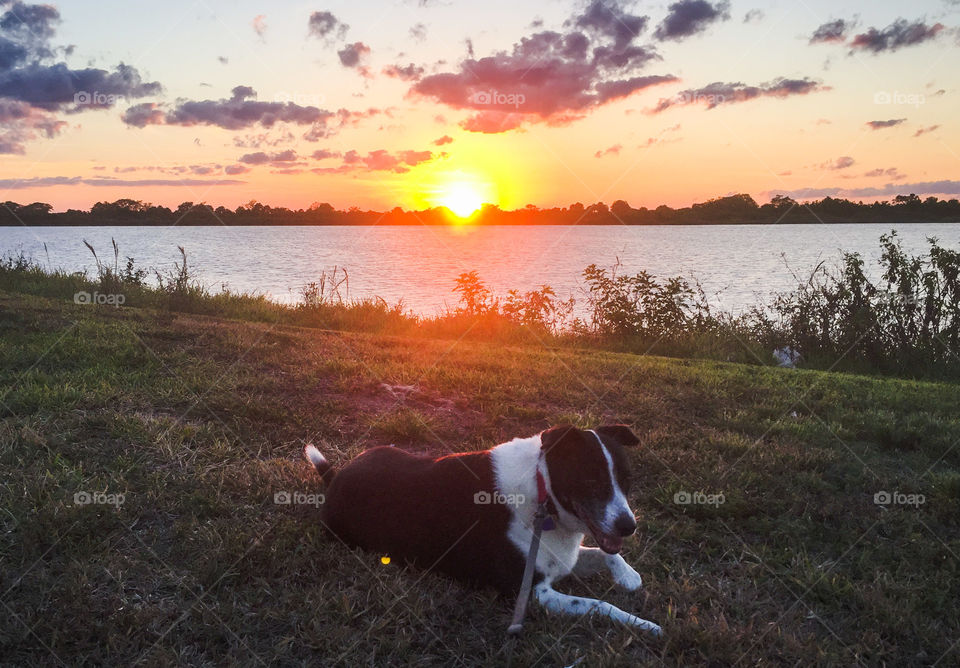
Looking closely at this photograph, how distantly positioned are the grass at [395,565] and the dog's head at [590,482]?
58cm

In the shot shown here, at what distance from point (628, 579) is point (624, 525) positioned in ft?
2.50

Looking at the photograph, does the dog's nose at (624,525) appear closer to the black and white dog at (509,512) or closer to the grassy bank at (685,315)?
the black and white dog at (509,512)

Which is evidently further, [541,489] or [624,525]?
[541,489]

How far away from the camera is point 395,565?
3973mm

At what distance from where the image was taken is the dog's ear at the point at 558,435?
11.7 feet

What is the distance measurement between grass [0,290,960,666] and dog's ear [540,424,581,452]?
101 cm

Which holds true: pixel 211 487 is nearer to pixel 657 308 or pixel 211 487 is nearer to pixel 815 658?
pixel 815 658

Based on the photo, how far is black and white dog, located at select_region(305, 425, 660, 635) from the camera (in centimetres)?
352

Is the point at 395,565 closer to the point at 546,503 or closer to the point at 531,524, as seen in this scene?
the point at 531,524

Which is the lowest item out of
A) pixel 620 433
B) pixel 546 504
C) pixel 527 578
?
pixel 527 578

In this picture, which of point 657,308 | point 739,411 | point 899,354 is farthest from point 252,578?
point 899,354

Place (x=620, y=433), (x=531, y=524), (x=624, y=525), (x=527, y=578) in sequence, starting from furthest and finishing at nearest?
1. (x=620, y=433)
2. (x=531, y=524)
3. (x=527, y=578)
4. (x=624, y=525)

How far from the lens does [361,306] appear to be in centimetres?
1494

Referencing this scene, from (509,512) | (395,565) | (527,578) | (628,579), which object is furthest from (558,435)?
(395,565)
